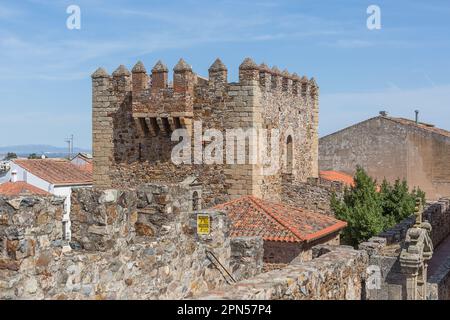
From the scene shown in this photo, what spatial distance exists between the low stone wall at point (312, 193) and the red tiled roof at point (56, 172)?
19.3 metres

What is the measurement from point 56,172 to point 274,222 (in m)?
24.6

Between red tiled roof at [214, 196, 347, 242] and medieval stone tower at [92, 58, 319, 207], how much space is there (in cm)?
88

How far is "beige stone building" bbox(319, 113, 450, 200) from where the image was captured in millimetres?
30344

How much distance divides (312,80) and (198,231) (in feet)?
58.2

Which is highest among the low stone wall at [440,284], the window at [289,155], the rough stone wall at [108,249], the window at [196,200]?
the window at [289,155]

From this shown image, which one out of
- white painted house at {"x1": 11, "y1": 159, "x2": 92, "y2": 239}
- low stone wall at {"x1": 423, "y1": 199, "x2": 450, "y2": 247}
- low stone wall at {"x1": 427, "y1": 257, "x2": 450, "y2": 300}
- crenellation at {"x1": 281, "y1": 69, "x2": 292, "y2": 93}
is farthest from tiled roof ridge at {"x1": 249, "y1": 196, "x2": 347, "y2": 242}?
white painted house at {"x1": 11, "y1": 159, "x2": 92, "y2": 239}

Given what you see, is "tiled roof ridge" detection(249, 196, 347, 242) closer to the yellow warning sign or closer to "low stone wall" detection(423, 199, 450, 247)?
"low stone wall" detection(423, 199, 450, 247)

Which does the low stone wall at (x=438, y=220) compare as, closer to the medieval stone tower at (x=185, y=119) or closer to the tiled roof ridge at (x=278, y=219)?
the tiled roof ridge at (x=278, y=219)

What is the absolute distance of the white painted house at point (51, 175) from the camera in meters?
35.9

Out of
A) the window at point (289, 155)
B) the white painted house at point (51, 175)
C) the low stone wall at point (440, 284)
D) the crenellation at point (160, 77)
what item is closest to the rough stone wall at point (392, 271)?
the low stone wall at point (440, 284)

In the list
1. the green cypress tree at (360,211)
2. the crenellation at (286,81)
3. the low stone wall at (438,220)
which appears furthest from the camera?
the crenellation at (286,81)

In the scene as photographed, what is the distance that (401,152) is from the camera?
3092 cm

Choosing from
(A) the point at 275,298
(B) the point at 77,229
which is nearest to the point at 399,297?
(A) the point at 275,298

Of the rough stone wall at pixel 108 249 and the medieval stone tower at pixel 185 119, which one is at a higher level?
the medieval stone tower at pixel 185 119
